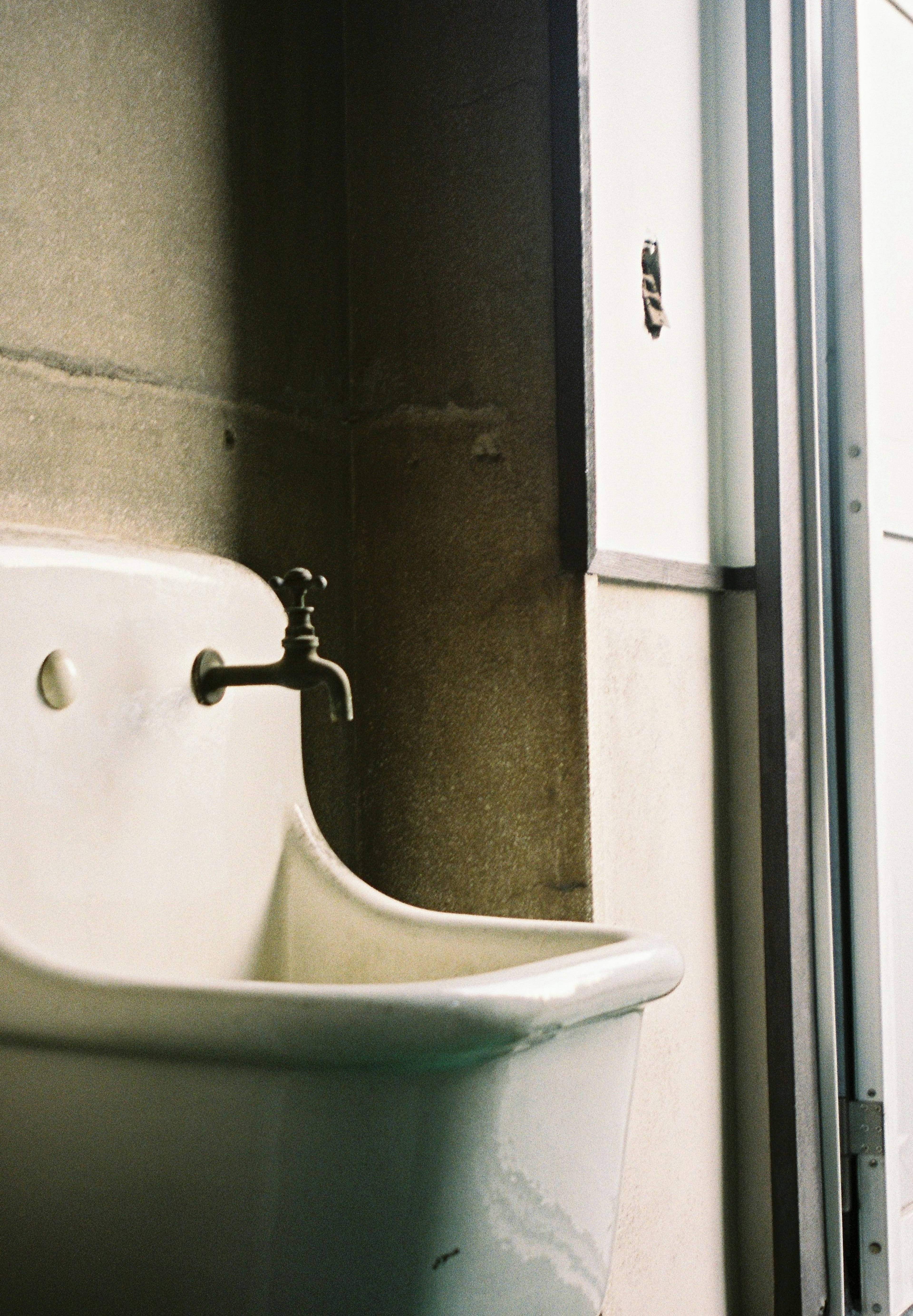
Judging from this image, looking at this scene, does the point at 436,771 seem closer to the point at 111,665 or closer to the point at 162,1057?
the point at 111,665

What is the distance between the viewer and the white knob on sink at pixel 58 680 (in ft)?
2.92

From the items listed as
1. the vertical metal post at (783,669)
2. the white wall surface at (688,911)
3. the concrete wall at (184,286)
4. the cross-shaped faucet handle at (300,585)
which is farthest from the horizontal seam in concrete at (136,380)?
the vertical metal post at (783,669)

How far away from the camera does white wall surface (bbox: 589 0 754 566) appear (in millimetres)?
1337

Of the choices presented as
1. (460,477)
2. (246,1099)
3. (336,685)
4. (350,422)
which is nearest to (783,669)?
(460,477)

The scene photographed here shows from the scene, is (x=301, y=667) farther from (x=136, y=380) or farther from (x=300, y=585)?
(x=136, y=380)

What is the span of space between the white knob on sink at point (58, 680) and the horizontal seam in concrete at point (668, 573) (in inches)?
21.8

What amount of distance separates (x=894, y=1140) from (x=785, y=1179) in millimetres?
209

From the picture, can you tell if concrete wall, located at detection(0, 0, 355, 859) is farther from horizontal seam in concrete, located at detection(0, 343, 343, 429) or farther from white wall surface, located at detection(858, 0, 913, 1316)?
white wall surface, located at detection(858, 0, 913, 1316)

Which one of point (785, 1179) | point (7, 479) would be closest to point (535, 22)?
point (7, 479)

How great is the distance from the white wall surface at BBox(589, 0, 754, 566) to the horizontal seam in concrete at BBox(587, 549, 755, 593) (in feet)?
0.06

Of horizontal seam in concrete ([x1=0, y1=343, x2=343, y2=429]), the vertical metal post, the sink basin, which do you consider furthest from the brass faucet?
the vertical metal post

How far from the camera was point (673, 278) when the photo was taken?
1495 millimetres

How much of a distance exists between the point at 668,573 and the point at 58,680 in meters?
0.75

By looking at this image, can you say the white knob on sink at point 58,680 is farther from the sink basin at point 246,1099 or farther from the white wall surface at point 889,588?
the white wall surface at point 889,588
